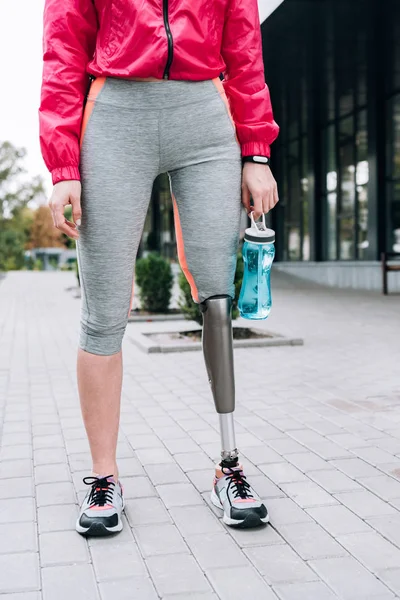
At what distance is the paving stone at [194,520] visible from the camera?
249 cm

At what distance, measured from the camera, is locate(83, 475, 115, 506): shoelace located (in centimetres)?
254

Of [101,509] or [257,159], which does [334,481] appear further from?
[257,159]

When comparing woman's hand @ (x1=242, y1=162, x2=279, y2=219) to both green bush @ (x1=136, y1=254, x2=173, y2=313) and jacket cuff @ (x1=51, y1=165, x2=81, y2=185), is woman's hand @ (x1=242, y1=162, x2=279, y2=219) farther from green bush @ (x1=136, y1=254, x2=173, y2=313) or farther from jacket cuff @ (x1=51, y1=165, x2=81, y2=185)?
green bush @ (x1=136, y1=254, x2=173, y2=313)

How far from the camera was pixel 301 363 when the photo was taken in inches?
250

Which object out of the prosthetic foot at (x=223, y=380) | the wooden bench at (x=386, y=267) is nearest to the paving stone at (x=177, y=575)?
the prosthetic foot at (x=223, y=380)

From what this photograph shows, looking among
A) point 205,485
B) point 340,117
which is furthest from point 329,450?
point 340,117

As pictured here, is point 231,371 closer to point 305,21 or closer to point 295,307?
point 295,307

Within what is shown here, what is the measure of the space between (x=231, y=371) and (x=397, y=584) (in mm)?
938

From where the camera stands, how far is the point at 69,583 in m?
2.09

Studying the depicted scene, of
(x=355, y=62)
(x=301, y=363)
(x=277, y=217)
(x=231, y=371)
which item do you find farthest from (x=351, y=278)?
(x=231, y=371)

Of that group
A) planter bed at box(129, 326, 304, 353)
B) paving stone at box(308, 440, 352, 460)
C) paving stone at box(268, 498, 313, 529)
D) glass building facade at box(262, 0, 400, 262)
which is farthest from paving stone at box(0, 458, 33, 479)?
glass building facade at box(262, 0, 400, 262)

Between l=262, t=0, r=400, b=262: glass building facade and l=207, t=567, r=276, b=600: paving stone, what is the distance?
1285cm

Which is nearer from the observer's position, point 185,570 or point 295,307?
point 185,570

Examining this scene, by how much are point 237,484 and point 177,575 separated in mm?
546
